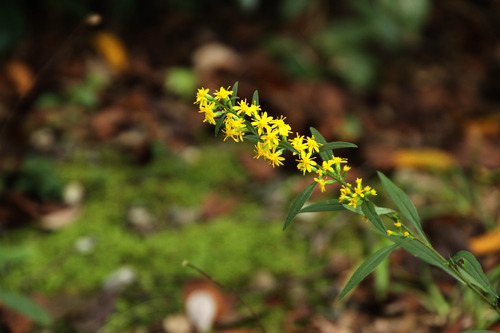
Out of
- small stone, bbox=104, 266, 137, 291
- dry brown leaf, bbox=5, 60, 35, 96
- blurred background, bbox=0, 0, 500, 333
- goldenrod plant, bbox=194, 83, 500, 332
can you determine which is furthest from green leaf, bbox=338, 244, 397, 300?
dry brown leaf, bbox=5, 60, 35, 96

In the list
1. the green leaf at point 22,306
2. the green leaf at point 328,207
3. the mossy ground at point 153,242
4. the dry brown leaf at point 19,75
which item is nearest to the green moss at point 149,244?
the mossy ground at point 153,242

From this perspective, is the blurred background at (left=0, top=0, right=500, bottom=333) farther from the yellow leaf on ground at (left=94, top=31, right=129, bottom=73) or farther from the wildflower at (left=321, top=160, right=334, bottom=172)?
the wildflower at (left=321, top=160, right=334, bottom=172)

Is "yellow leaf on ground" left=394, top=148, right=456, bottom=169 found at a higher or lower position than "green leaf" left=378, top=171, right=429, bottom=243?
lower

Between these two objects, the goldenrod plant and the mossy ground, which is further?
the mossy ground

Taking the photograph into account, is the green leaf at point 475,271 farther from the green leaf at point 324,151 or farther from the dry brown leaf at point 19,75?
the dry brown leaf at point 19,75

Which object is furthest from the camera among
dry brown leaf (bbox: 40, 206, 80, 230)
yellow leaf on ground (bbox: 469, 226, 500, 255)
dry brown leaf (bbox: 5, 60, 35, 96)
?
dry brown leaf (bbox: 5, 60, 35, 96)

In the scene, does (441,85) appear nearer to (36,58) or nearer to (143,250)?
(143,250)

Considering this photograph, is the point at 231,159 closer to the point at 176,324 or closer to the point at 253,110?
the point at 176,324
